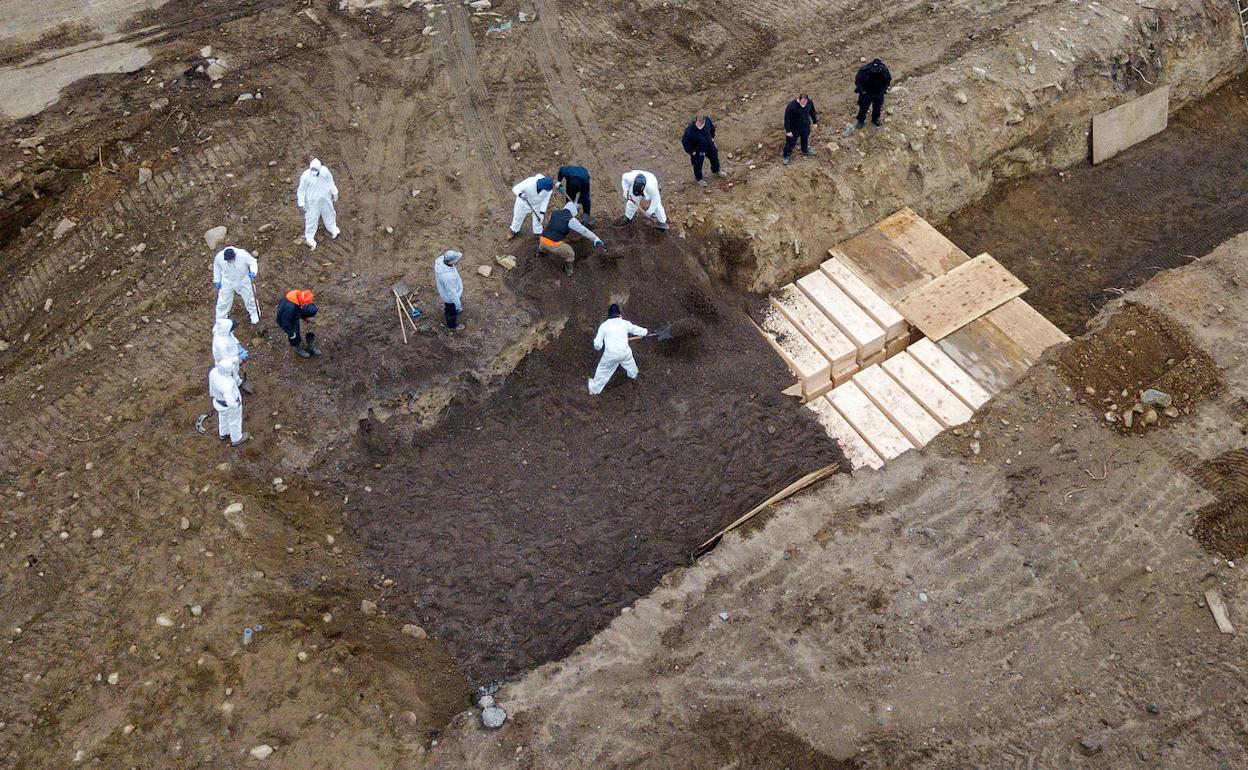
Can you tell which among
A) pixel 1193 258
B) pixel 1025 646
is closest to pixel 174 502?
pixel 1025 646

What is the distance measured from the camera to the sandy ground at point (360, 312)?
826 centimetres

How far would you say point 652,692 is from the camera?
321 inches

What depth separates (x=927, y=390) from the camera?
34.7ft

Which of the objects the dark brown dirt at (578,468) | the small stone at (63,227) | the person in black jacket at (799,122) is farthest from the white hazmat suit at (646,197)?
the small stone at (63,227)

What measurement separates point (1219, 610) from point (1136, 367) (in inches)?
121

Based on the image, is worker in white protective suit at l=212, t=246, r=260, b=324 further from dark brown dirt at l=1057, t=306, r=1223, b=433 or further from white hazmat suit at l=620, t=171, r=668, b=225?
dark brown dirt at l=1057, t=306, r=1223, b=433

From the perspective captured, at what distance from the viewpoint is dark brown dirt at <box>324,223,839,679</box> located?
9102mm

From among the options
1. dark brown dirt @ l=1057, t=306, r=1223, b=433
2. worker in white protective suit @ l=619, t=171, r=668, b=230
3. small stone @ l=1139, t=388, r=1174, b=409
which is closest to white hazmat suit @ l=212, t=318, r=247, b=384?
worker in white protective suit @ l=619, t=171, r=668, b=230

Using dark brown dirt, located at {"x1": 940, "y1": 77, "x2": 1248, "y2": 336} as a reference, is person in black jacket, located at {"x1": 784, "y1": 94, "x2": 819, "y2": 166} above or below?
above

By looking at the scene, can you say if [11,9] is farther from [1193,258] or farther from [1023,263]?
[1193,258]

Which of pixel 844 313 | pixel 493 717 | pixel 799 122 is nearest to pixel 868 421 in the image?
pixel 844 313

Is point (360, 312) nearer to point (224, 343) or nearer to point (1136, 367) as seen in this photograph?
point (224, 343)

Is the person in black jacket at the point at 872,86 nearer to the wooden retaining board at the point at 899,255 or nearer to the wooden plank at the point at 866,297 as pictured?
the wooden retaining board at the point at 899,255

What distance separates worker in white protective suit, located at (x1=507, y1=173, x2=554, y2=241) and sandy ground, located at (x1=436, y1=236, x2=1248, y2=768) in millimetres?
4920
